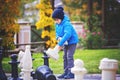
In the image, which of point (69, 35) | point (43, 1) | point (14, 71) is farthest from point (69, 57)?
point (43, 1)

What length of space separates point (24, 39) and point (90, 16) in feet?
10.4

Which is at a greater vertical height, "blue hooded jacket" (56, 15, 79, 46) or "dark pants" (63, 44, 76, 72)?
"blue hooded jacket" (56, 15, 79, 46)

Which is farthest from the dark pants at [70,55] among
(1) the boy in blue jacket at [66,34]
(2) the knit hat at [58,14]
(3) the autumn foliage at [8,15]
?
(3) the autumn foliage at [8,15]

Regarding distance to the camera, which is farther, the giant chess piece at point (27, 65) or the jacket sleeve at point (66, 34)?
the jacket sleeve at point (66, 34)

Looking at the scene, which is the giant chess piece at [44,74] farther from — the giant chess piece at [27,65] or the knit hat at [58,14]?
the knit hat at [58,14]

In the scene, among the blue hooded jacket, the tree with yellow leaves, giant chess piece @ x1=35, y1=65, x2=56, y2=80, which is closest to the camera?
giant chess piece @ x1=35, y1=65, x2=56, y2=80

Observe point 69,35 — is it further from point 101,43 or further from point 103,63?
point 101,43

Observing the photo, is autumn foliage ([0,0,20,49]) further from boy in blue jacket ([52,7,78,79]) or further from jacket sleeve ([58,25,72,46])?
jacket sleeve ([58,25,72,46])

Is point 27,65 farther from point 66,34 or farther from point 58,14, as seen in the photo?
point 58,14

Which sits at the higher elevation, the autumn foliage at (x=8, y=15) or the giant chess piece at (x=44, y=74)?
the autumn foliage at (x=8, y=15)

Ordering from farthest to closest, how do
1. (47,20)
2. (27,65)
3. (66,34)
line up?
1. (47,20)
2. (66,34)
3. (27,65)

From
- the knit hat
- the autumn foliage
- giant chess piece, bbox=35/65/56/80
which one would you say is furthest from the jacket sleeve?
the autumn foliage

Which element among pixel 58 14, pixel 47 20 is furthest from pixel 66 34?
pixel 47 20

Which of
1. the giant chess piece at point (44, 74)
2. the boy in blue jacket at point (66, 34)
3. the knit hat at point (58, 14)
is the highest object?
the knit hat at point (58, 14)
